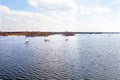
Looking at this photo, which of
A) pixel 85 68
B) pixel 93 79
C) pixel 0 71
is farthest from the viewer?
pixel 85 68

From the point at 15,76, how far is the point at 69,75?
35.3ft

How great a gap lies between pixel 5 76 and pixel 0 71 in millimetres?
4435

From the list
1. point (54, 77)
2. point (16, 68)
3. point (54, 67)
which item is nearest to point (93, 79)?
point (54, 77)

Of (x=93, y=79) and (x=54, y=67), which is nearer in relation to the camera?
(x=93, y=79)

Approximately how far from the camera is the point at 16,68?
45.1 m

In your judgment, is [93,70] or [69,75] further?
[93,70]

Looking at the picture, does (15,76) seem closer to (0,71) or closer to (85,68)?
(0,71)

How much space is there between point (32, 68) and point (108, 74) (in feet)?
57.3

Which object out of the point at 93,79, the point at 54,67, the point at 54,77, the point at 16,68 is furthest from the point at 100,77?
the point at 16,68

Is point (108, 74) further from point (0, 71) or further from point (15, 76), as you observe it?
point (0, 71)

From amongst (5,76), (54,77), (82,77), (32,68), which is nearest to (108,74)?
(82,77)

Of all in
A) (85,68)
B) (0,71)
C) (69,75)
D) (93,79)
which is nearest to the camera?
(93,79)

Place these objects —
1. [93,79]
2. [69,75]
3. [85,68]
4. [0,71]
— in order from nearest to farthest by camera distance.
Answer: [93,79] → [69,75] → [0,71] → [85,68]

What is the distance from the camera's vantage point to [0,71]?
4191 cm
